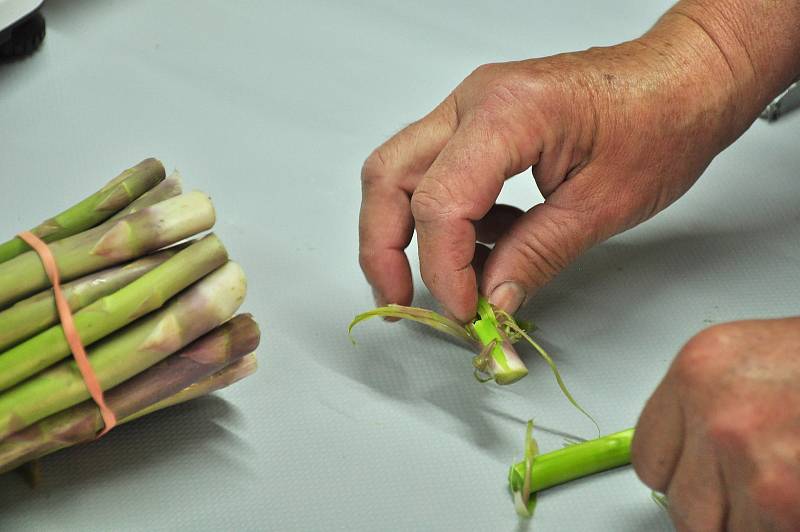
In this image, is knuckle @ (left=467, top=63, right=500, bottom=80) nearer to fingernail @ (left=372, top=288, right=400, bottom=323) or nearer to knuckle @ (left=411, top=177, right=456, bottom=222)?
knuckle @ (left=411, top=177, right=456, bottom=222)

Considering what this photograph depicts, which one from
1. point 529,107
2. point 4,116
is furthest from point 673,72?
point 4,116

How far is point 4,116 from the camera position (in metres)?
1.69

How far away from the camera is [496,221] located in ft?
4.47

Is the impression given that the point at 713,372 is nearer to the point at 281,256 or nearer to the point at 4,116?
the point at 281,256

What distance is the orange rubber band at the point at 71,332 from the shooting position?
1062mm

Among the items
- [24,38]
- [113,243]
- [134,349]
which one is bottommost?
[134,349]

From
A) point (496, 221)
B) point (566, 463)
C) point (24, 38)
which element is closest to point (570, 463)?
point (566, 463)

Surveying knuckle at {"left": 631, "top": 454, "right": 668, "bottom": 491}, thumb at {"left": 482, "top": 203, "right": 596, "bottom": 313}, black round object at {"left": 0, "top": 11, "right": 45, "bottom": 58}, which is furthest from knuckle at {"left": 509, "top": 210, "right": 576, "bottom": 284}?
black round object at {"left": 0, "top": 11, "right": 45, "bottom": 58}

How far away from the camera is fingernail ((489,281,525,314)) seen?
123cm

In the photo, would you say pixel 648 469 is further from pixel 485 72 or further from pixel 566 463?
pixel 485 72

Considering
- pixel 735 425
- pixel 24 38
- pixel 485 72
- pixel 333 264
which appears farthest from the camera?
pixel 24 38

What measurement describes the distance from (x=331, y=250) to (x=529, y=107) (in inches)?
15.5

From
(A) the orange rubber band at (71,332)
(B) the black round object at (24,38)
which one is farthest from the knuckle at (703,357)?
(B) the black round object at (24,38)

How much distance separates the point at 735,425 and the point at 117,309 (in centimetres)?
64
